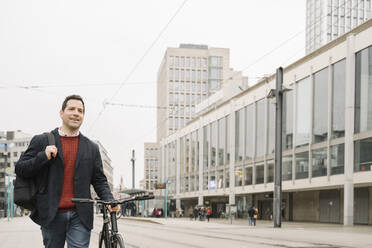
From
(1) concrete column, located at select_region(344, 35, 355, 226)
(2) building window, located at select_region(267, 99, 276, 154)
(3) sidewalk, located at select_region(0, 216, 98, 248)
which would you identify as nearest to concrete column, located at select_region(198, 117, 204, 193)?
(2) building window, located at select_region(267, 99, 276, 154)

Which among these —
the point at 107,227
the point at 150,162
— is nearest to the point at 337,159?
the point at 107,227

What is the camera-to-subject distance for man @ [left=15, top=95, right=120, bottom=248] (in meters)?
3.82

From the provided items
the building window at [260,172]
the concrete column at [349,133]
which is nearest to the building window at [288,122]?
the building window at [260,172]

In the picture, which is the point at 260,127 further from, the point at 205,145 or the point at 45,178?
the point at 45,178

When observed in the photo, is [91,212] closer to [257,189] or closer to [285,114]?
[285,114]

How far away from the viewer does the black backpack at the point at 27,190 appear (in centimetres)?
379

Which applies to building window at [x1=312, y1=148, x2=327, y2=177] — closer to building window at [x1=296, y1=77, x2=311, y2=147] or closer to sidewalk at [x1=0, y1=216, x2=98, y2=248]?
building window at [x1=296, y1=77, x2=311, y2=147]

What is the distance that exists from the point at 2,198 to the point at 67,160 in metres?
133

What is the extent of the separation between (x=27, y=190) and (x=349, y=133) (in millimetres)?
29698

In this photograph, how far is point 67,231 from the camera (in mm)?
3926

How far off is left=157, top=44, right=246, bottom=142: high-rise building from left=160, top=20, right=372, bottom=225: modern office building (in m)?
56.9

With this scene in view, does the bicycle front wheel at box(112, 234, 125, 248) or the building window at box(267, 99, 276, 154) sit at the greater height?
the building window at box(267, 99, 276, 154)

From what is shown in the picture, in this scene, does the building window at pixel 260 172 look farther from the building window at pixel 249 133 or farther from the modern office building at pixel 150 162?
the modern office building at pixel 150 162

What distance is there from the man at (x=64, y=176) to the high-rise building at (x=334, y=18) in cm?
11928
